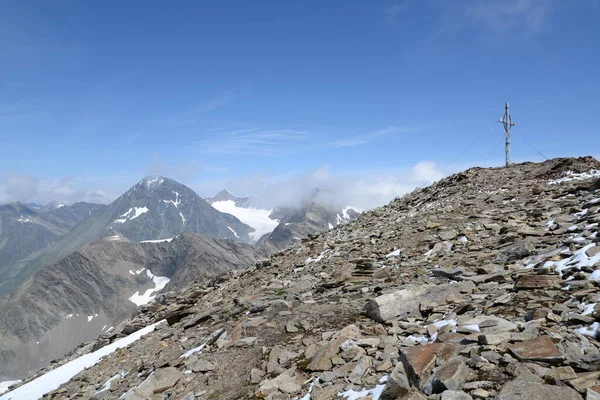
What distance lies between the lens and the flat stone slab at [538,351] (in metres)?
6.68

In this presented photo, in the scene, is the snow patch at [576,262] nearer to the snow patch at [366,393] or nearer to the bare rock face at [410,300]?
the bare rock face at [410,300]

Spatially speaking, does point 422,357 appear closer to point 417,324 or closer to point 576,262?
point 417,324

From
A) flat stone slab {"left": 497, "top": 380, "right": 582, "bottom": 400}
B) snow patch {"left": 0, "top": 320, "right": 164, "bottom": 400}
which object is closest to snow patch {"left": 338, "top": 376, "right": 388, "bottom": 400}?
flat stone slab {"left": 497, "top": 380, "right": 582, "bottom": 400}

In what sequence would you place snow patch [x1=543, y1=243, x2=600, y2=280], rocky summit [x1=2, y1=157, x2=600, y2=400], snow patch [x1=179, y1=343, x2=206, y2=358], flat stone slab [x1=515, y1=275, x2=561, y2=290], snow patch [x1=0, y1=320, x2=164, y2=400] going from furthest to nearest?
snow patch [x1=0, y1=320, x2=164, y2=400] < snow patch [x1=179, y1=343, x2=206, y2=358] < snow patch [x1=543, y1=243, x2=600, y2=280] < flat stone slab [x1=515, y1=275, x2=561, y2=290] < rocky summit [x1=2, y1=157, x2=600, y2=400]

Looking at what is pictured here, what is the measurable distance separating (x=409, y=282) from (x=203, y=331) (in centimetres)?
848

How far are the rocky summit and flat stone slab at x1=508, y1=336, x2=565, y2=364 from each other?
0.10ft

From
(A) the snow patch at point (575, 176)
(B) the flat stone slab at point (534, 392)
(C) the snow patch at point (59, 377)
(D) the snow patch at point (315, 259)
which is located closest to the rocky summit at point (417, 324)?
(B) the flat stone slab at point (534, 392)

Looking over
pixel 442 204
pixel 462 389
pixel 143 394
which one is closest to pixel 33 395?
pixel 143 394

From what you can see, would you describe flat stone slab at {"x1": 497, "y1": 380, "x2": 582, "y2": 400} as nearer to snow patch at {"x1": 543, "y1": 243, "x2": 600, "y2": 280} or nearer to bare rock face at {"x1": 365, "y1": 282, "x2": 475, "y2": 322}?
bare rock face at {"x1": 365, "y1": 282, "x2": 475, "y2": 322}

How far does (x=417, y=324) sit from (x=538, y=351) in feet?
11.8

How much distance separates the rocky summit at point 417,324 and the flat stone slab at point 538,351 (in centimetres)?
3

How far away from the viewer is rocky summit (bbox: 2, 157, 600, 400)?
6.95 m

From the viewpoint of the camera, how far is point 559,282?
1025 cm

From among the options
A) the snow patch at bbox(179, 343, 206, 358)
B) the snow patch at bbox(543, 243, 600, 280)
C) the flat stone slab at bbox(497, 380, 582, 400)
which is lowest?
the snow patch at bbox(179, 343, 206, 358)
